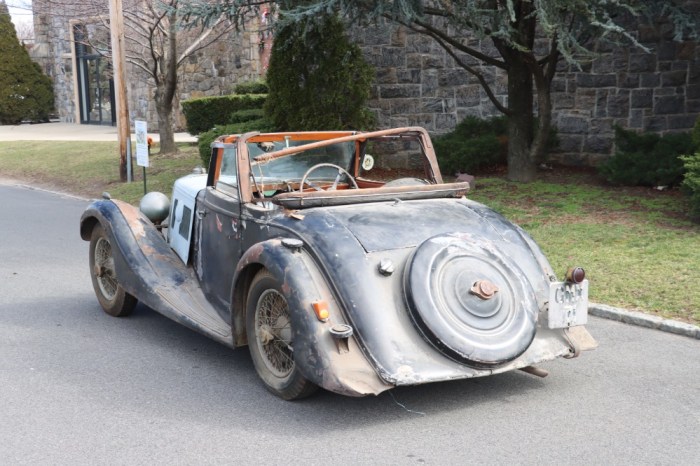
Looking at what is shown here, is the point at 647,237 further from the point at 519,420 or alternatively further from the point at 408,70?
the point at 408,70

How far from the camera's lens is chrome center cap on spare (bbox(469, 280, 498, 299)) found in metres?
5.11

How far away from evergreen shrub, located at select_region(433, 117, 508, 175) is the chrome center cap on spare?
9.16 m

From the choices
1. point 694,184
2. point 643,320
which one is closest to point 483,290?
point 643,320

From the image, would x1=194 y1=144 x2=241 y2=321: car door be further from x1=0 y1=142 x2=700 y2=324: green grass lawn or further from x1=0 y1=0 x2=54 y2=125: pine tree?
x1=0 y1=0 x2=54 y2=125: pine tree

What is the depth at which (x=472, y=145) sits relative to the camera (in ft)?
46.8

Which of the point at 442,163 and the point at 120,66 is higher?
the point at 120,66

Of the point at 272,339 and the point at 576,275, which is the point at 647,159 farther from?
the point at 272,339

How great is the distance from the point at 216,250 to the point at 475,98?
9928 millimetres

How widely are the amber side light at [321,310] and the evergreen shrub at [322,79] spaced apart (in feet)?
33.2

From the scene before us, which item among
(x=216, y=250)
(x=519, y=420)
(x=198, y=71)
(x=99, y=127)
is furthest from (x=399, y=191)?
(x=99, y=127)

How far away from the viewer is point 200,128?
76.0ft

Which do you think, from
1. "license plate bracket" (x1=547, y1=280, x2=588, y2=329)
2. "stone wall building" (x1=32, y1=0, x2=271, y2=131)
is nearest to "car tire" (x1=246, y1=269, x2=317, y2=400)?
"license plate bracket" (x1=547, y1=280, x2=588, y2=329)

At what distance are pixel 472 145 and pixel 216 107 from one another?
10310 mm

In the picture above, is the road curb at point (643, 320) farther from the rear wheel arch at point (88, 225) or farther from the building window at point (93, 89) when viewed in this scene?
the building window at point (93, 89)
